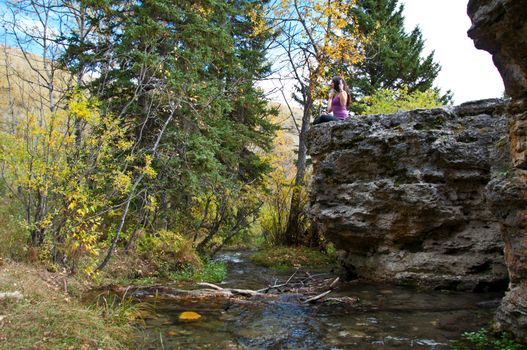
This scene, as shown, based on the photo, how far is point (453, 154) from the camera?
641 centimetres

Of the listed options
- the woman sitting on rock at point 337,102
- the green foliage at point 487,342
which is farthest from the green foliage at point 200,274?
the green foliage at point 487,342

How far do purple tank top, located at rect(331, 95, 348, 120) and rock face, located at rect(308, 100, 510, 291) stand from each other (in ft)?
2.83

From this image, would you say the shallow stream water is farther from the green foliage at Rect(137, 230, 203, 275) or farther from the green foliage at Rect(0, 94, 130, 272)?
the green foliage at Rect(137, 230, 203, 275)

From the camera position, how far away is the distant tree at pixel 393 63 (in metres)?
16.9

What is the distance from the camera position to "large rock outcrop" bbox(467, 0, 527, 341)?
10.4ft

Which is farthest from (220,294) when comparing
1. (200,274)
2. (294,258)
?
(294,258)

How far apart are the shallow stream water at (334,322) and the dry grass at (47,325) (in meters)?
0.52

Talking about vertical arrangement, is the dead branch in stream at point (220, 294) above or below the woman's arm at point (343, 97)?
below

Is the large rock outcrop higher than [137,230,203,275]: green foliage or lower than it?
higher

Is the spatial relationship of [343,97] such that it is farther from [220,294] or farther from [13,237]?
[13,237]

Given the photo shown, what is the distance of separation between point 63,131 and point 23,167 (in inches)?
33.9

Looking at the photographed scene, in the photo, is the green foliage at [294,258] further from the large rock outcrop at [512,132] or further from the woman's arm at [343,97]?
the large rock outcrop at [512,132]

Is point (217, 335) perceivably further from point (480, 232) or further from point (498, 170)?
point (480, 232)

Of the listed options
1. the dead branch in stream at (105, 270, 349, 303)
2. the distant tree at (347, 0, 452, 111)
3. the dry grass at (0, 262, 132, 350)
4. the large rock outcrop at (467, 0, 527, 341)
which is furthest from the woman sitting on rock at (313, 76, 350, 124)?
the distant tree at (347, 0, 452, 111)
